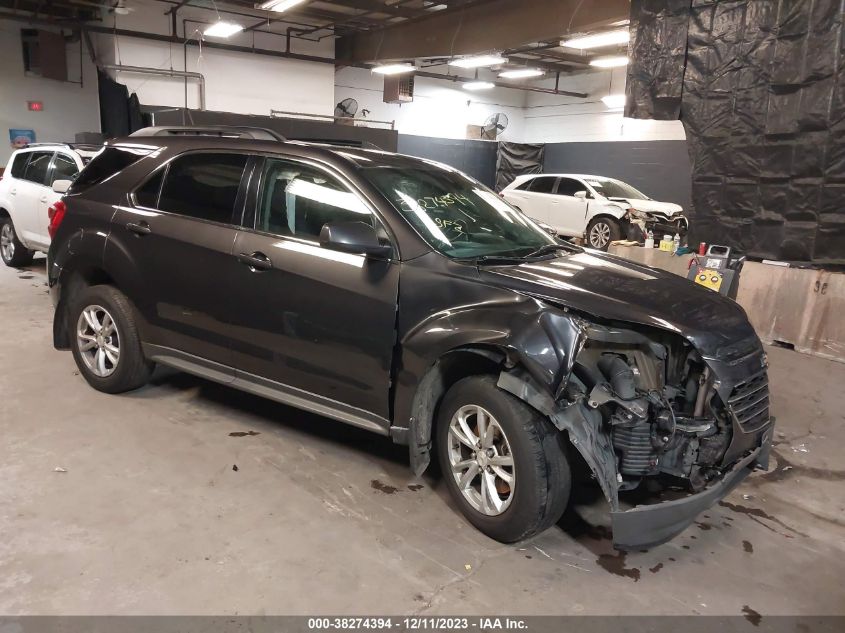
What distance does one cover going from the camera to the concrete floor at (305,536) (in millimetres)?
2479

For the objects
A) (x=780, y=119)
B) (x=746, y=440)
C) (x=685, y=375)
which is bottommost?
(x=746, y=440)

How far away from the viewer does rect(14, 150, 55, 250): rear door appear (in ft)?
25.8

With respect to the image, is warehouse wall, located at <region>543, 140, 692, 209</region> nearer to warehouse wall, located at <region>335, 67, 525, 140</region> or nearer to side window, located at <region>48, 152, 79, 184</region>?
warehouse wall, located at <region>335, 67, 525, 140</region>

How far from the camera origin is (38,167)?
8.13m

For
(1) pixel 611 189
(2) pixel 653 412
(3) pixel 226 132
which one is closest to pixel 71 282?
(3) pixel 226 132

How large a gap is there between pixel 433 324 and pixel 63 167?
6.90m

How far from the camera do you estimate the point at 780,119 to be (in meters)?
6.40

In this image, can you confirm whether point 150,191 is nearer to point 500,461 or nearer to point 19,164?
point 500,461

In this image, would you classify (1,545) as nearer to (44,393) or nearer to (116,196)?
(44,393)

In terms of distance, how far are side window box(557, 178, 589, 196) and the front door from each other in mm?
10326

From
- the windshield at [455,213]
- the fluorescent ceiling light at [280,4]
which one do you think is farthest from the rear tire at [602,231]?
the windshield at [455,213]

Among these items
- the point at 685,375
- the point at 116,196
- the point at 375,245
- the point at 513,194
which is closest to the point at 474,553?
the point at 685,375

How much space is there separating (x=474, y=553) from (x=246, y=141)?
8.61 feet

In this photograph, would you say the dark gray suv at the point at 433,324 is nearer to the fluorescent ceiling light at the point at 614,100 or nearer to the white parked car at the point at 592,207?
the white parked car at the point at 592,207
